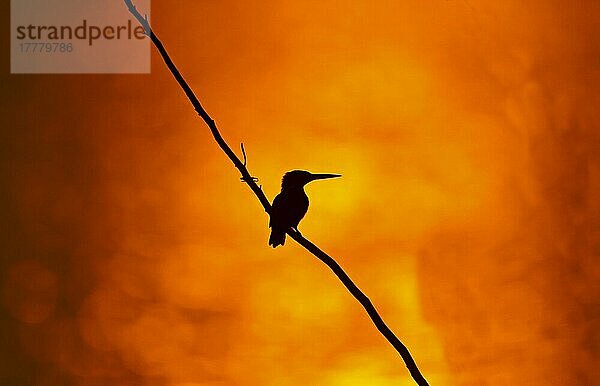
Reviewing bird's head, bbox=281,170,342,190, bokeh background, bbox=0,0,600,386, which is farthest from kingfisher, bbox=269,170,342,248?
bokeh background, bbox=0,0,600,386

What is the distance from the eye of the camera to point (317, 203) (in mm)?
2002

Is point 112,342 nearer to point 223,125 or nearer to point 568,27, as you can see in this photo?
point 223,125

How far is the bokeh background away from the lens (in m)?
1.99

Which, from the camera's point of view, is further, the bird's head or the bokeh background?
the bokeh background

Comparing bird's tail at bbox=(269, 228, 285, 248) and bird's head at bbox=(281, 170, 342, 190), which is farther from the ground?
bird's head at bbox=(281, 170, 342, 190)

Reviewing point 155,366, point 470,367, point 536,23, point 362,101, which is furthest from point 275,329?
point 536,23

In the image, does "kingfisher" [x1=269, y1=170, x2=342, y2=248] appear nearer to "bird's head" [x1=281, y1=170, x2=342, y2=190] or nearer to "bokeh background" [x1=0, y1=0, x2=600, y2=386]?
"bird's head" [x1=281, y1=170, x2=342, y2=190]

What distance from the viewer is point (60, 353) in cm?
199

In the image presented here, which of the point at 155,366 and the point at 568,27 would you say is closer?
the point at 155,366

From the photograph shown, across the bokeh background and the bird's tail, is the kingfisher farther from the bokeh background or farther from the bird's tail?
the bokeh background

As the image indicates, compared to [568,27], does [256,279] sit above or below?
below

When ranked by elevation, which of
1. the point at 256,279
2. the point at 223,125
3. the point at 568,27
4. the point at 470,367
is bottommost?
the point at 470,367

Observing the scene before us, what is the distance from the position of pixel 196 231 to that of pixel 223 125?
0.95ft

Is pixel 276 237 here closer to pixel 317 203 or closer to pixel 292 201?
pixel 292 201
